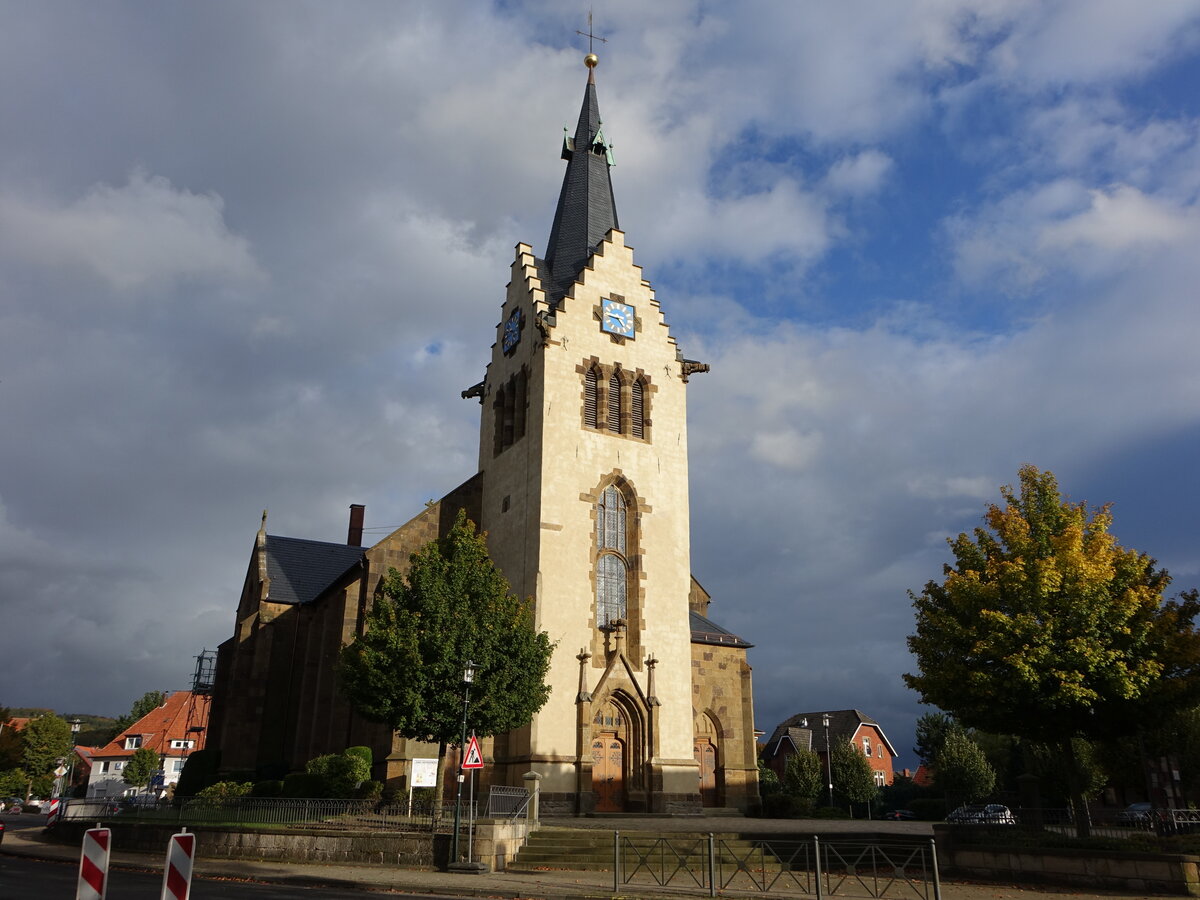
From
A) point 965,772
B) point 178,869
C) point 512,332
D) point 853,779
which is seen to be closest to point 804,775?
point 853,779

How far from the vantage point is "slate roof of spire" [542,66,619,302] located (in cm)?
3891

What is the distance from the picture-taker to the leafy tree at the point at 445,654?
24812 millimetres


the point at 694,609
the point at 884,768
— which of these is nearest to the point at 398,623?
the point at 694,609

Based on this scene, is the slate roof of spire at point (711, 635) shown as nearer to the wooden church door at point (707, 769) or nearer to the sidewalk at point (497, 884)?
the wooden church door at point (707, 769)

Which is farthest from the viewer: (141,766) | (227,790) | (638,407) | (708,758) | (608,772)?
(141,766)

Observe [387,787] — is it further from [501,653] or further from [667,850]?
[667,850]

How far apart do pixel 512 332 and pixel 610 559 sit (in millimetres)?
11157

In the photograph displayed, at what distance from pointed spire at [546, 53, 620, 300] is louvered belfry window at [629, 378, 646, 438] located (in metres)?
5.07

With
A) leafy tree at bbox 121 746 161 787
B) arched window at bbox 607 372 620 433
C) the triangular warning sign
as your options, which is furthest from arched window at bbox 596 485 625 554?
leafy tree at bbox 121 746 161 787

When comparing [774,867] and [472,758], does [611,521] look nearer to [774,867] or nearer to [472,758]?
[472,758]

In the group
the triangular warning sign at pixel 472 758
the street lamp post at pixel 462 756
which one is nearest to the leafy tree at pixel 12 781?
the street lamp post at pixel 462 756

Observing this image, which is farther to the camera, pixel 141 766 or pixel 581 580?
pixel 141 766

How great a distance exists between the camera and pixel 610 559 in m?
33.8

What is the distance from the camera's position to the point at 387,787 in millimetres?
28953
